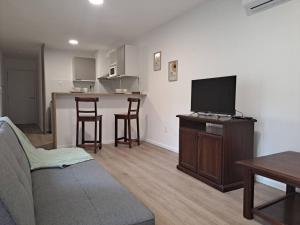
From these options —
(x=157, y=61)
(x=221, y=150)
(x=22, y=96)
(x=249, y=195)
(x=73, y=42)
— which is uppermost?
(x=73, y=42)

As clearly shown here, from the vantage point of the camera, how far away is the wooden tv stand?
246 cm

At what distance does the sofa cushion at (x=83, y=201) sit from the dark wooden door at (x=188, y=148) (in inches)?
55.0

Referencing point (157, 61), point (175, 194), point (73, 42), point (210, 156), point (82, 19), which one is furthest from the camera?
point (73, 42)

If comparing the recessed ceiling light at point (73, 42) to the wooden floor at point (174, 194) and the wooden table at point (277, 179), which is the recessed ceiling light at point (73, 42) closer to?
the wooden floor at point (174, 194)

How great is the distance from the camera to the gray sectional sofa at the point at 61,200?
82 cm

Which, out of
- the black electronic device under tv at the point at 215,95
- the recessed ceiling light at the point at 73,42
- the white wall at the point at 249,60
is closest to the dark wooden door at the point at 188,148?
the black electronic device under tv at the point at 215,95

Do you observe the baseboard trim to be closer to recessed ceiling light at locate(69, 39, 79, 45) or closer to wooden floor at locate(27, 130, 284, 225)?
wooden floor at locate(27, 130, 284, 225)

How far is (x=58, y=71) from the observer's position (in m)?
6.85

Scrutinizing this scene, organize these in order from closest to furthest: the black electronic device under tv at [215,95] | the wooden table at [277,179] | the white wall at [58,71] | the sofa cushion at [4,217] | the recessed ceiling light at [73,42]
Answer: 1. the sofa cushion at [4,217]
2. the wooden table at [277,179]
3. the black electronic device under tv at [215,95]
4. the recessed ceiling light at [73,42]
5. the white wall at [58,71]

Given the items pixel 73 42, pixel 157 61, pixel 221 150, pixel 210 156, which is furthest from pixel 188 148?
pixel 73 42

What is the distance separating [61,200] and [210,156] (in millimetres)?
1760

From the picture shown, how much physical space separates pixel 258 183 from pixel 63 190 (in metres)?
2.24

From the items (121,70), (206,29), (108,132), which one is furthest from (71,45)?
(206,29)

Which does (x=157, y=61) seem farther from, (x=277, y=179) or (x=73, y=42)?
(x=277, y=179)
